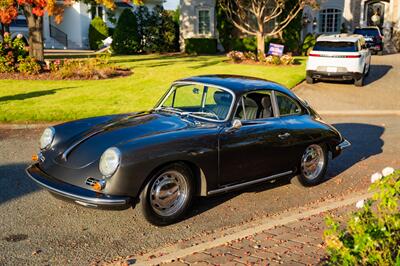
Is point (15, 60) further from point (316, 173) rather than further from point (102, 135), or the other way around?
point (316, 173)

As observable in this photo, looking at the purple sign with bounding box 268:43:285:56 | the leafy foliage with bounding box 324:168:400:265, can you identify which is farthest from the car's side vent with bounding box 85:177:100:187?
the purple sign with bounding box 268:43:285:56

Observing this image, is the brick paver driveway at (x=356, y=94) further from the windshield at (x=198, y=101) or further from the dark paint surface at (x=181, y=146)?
the windshield at (x=198, y=101)

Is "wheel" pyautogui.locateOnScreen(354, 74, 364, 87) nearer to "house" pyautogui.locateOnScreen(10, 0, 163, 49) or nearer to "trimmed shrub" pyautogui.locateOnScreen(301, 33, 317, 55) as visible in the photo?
"trimmed shrub" pyautogui.locateOnScreen(301, 33, 317, 55)

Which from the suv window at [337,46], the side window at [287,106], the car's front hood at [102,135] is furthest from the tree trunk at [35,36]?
the side window at [287,106]

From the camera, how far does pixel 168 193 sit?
16.7 feet

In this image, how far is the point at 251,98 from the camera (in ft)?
19.9

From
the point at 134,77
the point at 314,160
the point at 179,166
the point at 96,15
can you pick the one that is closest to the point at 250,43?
the point at 134,77

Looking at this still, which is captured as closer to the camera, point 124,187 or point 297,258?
point 297,258

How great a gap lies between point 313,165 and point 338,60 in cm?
1129

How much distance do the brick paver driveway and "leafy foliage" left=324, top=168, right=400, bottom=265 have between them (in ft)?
34.7

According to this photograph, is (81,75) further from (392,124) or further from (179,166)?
(179,166)

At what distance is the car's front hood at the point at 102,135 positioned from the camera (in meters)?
4.97

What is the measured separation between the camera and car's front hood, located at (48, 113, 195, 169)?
4.97 meters

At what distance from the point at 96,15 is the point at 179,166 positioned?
122 ft
